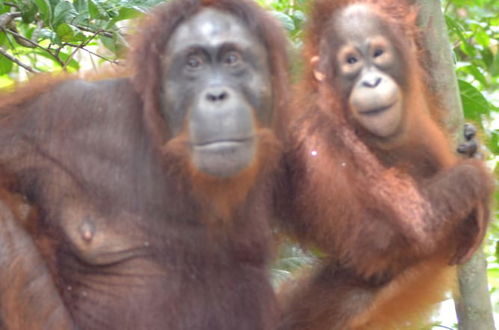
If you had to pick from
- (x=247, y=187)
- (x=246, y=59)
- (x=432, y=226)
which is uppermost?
(x=246, y=59)

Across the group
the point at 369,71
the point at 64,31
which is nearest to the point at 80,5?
the point at 64,31

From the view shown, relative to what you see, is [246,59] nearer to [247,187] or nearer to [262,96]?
[262,96]

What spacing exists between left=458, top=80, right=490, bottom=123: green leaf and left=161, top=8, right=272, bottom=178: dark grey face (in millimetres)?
1321

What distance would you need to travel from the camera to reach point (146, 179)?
3271 millimetres

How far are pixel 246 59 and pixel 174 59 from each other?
0.86 feet

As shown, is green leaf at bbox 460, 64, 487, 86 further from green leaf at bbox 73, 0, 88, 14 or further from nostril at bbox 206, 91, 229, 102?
nostril at bbox 206, 91, 229, 102

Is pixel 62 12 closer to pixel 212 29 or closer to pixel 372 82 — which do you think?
pixel 212 29

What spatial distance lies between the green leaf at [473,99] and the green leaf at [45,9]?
6.42ft

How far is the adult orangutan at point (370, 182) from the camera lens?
3525 millimetres

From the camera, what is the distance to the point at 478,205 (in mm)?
3551

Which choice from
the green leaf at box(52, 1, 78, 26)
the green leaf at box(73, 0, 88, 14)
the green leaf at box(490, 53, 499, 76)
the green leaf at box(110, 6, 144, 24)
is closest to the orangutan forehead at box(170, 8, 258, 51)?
the green leaf at box(110, 6, 144, 24)

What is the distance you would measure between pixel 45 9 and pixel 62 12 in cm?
9

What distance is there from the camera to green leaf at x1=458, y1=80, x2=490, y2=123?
164 inches

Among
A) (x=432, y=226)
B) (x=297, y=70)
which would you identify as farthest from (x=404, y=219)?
(x=297, y=70)
